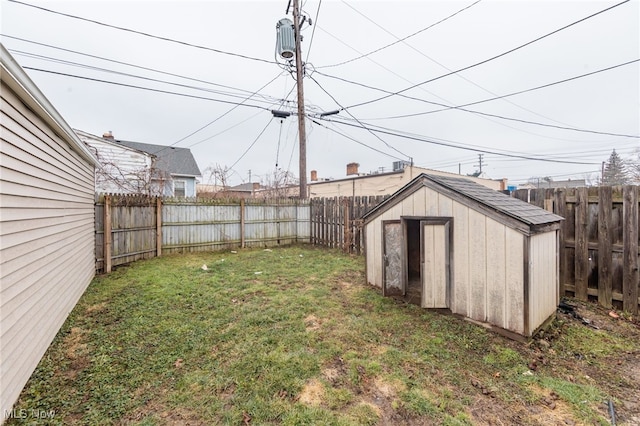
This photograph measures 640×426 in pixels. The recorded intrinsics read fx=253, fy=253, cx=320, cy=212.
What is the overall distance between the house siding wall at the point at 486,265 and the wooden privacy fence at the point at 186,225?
702 cm

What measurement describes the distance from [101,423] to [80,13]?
8.96 metres

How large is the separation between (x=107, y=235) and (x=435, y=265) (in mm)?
7538

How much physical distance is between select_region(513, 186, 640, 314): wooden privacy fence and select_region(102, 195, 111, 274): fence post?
9.66 metres

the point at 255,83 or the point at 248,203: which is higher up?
the point at 255,83

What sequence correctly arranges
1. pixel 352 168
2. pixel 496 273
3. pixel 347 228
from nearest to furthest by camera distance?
1. pixel 496 273
2. pixel 347 228
3. pixel 352 168

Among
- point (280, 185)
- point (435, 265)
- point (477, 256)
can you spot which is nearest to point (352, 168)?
point (280, 185)

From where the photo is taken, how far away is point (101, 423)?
1.88 metres

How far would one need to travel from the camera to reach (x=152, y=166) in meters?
13.5

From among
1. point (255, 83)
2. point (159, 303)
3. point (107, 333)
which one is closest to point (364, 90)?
point (255, 83)

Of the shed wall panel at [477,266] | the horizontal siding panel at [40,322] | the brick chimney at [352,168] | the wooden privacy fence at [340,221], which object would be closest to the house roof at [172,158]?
the wooden privacy fence at [340,221]

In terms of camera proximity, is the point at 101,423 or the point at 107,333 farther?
the point at 107,333

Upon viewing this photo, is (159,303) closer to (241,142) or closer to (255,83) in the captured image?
(255,83)

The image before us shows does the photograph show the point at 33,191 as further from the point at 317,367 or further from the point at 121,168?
the point at 121,168

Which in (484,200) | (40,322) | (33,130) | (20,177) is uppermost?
(33,130)
